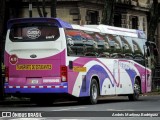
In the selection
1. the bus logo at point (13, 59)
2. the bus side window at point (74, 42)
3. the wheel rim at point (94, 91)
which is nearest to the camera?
the bus side window at point (74, 42)

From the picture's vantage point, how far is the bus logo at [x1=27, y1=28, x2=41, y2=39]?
20625 millimetres

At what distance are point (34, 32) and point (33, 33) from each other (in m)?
0.05

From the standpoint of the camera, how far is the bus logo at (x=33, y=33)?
2062 centimetres

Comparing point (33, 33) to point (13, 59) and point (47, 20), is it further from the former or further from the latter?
point (13, 59)

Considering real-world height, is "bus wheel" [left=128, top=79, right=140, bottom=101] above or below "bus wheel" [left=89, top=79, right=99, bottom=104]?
below

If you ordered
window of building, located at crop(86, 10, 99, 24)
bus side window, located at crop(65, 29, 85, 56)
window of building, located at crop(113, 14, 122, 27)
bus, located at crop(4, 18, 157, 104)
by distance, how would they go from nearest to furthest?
1. bus, located at crop(4, 18, 157, 104)
2. bus side window, located at crop(65, 29, 85, 56)
3. window of building, located at crop(86, 10, 99, 24)
4. window of building, located at crop(113, 14, 122, 27)

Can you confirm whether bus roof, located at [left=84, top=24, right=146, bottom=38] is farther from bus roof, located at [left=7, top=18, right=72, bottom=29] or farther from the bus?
bus roof, located at [left=7, top=18, right=72, bottom=29]

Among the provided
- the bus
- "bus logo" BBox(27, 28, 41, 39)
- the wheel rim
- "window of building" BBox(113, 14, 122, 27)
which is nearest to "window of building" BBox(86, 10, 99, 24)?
"window of building" BBox(113, 14, 122, 27)

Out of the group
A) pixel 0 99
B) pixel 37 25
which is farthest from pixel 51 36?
pixel 0 99

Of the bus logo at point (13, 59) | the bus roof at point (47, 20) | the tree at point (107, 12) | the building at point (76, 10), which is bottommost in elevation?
the building at point (76, 10)

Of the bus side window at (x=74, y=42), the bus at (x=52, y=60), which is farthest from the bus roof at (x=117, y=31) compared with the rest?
the bus side window at (x=74, y=42)

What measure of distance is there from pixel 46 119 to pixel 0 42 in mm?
9894

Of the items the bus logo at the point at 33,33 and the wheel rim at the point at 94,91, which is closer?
the bus logo at the point at 33,33

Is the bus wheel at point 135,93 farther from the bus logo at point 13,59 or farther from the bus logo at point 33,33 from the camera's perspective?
the bus logo at point 13,59
